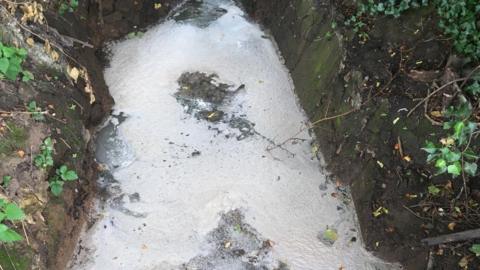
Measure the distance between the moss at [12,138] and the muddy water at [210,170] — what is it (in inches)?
38.4

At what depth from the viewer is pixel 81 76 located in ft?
14.6

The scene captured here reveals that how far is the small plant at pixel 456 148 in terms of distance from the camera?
2.57 metres

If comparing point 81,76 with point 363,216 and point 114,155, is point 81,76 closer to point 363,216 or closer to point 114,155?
point 114,155

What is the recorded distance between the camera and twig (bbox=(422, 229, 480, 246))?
9.83 ft

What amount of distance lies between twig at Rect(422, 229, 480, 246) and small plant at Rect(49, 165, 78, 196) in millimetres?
2911

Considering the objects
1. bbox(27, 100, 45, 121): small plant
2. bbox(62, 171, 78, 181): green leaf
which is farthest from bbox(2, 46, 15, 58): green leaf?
bbox(62, 171, 78, 181): green leaf

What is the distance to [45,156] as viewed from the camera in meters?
3.50

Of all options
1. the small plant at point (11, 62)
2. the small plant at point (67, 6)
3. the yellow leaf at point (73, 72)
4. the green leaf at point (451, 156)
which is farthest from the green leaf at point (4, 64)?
the green leaf at point (451, 156)

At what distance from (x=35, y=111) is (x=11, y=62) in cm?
46

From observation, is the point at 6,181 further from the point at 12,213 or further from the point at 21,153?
the point at 12,213

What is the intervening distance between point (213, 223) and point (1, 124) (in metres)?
1.92

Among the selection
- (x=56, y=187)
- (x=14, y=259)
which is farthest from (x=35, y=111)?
(x=14, y=259)

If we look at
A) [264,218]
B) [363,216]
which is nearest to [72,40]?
[264,218]

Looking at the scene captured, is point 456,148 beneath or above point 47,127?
above
